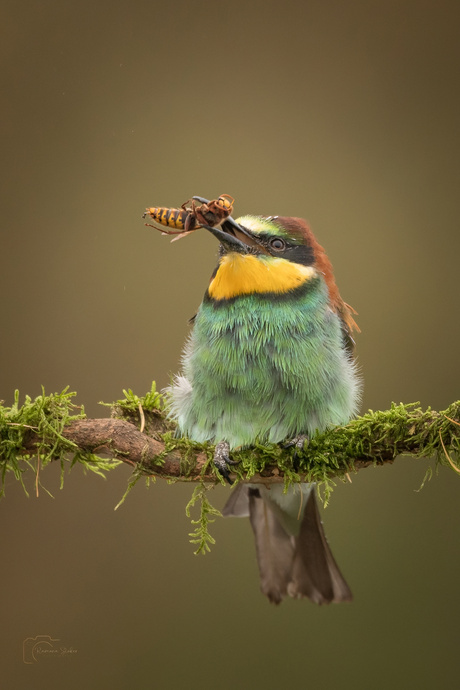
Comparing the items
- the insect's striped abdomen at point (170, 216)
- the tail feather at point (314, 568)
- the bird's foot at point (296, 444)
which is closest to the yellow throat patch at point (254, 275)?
the insect's striped abdomen at point (170, 216)

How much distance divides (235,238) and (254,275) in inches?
4.3

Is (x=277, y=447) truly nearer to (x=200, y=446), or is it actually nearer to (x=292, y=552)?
(x=200, y=446)

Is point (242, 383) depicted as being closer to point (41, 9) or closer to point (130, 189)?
point (130, 189)

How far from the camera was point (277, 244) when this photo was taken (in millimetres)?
2080

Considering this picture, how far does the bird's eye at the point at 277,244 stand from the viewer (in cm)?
208

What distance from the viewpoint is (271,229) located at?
6.79 feet

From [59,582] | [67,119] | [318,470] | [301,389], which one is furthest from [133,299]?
[318,470]

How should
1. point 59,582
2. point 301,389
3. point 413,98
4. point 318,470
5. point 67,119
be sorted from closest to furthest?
point 318,470, point 301,389, point 59,582, point 67,119, point 413,98

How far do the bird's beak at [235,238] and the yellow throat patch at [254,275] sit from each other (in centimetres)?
2

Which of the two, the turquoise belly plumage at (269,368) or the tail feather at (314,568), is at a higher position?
the turquoise belly plumage at (269,368)

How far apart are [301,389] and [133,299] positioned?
1358 mm

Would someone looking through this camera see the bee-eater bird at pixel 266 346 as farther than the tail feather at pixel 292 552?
No

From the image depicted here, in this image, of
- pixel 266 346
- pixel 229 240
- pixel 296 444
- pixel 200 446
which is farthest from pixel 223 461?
pixel 229 240

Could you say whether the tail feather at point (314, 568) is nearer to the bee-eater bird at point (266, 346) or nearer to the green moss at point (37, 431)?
the bee-eater bird at point (266, 346)
